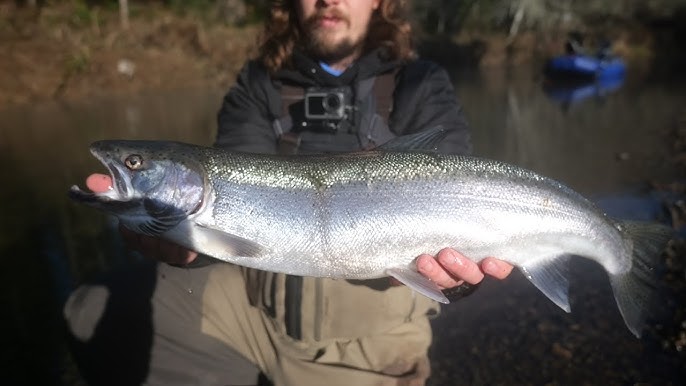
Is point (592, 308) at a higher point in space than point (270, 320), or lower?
lower

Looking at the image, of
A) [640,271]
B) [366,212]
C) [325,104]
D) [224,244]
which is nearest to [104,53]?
[325,104]

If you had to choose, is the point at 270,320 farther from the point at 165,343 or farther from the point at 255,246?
the point at 255,246

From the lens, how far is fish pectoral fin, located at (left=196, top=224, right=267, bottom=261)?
7.97 feet

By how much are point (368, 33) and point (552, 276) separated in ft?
7.51

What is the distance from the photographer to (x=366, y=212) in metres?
2.57

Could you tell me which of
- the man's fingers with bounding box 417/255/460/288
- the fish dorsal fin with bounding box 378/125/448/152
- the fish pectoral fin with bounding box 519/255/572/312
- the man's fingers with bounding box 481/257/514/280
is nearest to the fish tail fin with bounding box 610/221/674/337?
the fish pectoral fin with bounding box 519/255/572/312

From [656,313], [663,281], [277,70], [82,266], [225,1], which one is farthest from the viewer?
[225,1]

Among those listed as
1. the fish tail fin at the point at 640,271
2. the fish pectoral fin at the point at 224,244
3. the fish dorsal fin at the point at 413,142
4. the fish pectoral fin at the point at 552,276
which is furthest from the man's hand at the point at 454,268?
the fish pectoral fin at the point at 224,244

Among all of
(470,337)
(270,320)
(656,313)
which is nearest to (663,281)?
(656,313)

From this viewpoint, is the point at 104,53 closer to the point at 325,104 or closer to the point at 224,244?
the point at 325,104

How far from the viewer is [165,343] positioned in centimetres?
336

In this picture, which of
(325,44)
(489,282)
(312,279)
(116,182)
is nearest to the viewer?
(116,182)

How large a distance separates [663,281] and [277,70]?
13.7 feet

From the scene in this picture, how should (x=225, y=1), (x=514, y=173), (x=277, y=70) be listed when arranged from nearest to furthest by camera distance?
(x=514, y=173)
(x=277, y=70)
(x=225, y=1)
